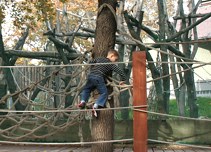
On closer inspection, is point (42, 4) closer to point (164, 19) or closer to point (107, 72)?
point (164, 19)

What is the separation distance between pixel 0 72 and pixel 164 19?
3.82 m

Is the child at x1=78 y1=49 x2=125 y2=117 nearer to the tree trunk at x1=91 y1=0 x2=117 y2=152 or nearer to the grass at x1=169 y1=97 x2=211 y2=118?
the tree trunk at x1=91 y1=0 x2=117 y2=152

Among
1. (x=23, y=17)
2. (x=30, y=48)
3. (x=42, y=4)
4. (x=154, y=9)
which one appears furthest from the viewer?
(x=30, y=48)

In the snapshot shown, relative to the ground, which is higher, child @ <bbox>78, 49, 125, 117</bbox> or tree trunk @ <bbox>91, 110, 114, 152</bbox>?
child @ <bbox>78, 49, 125, 117</bbox>

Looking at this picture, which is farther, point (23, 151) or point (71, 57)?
point (71, 57)

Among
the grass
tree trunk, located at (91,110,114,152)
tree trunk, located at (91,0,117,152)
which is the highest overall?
tree trunk, located at (91,0,117,152)

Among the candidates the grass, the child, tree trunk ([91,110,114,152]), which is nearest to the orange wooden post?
the child

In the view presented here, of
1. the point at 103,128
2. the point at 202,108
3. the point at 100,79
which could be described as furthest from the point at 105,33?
the point at 202,108

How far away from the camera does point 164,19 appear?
26.4 feet

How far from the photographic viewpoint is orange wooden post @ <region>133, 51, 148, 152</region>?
126 inches

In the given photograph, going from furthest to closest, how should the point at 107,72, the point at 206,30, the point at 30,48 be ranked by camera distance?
the point at 30,48 < the point at 206,30 < the point at 107,72

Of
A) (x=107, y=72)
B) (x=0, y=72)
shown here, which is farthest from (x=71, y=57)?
(x=107, y=72)

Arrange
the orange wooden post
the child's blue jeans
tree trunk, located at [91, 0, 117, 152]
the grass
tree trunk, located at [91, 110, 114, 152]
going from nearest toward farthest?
the orange wooden post → the child's blue jeans → tree trunk, located at [91, 110, 114, 152] → tree trunk, located at [91, 0, 117, 152] → the grass

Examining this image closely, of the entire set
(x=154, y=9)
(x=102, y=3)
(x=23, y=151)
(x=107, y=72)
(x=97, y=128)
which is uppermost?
(x=154, y=9)
